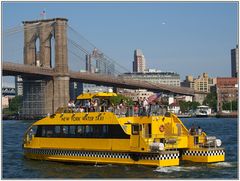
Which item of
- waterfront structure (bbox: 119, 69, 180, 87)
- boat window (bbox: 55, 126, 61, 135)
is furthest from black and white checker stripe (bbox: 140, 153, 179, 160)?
waterfront structure (bbox: 119, 69, 180, 87)

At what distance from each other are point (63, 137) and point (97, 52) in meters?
84.0

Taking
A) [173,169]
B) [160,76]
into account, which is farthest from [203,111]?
[173,169]

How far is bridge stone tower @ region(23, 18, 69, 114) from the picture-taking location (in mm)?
81438

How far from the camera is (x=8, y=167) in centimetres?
2342

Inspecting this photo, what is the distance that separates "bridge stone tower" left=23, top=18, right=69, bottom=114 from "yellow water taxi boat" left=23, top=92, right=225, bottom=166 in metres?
55.2

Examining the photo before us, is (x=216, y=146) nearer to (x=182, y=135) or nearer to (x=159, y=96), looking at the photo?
(x=182, y=135)

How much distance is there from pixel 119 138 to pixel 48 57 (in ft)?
221

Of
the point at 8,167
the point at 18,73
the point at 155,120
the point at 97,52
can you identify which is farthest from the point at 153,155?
the point at 97,52

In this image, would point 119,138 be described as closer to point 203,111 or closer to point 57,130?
point 57,130

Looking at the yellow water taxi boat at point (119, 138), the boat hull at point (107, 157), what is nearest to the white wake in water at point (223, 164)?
the yellow water taxi boat at point (119, 138)

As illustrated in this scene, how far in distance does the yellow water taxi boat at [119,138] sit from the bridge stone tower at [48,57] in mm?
55240

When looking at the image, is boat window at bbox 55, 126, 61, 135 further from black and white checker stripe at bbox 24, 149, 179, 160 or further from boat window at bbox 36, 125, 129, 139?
black and white checker stripe at bbox 24, 149, 179, 160

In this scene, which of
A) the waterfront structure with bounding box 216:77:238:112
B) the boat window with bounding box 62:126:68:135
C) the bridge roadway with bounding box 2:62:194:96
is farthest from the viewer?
the waterfront structure with bounding box 216:77:238:112

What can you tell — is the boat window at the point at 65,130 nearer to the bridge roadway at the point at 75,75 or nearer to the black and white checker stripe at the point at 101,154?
the black and white checker stripe at the point at 101,154
